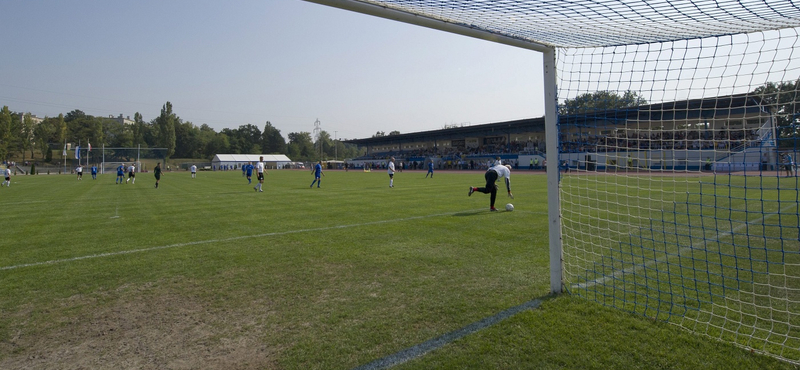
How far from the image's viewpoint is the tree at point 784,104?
4.25 meters

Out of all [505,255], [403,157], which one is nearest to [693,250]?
[505,255]

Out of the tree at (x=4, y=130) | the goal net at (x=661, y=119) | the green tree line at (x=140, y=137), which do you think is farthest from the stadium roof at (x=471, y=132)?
the tree at (x=4, y=130)

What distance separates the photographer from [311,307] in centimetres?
420

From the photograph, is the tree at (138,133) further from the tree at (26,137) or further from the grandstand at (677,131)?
the grandstand at (677,131)

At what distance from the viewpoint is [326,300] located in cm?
440

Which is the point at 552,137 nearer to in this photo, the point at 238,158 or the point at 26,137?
the point at 238,158

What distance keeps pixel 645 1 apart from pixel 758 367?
3.30 meters

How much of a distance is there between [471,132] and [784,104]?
208 ft

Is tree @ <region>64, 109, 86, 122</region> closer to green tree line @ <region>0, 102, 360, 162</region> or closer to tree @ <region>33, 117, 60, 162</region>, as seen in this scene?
green tree line @ <region>0, 102, 360, 162</region>

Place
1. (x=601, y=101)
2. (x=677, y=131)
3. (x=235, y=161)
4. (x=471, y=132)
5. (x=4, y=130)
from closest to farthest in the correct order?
(x=601, y=101) < (x=677, y=131) < (x=471, y=132) < (x=4, y=130) < (x=235, y=161)

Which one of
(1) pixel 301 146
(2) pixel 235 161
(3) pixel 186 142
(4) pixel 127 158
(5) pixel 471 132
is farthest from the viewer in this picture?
(1) pixel 301 146

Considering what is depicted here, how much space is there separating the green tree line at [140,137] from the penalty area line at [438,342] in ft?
297

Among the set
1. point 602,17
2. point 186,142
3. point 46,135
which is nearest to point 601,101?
point 602,17

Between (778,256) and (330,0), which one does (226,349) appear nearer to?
(330,0)
